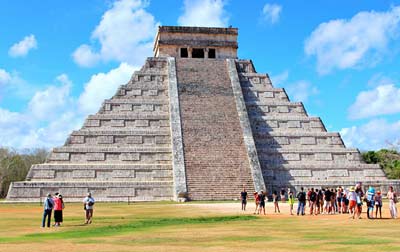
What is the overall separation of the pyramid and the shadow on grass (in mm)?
9864

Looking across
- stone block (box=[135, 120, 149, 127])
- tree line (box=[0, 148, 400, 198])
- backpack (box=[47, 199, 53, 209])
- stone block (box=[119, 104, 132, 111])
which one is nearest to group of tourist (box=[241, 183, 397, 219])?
backpack (box=[47, 199, 53, 209])

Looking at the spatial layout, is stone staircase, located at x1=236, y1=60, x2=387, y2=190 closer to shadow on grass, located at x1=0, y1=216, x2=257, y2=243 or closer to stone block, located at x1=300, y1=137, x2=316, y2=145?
stone block, located at x1=300, y1=137, x2=316, y2=145

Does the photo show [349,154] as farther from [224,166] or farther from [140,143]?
[140,143]

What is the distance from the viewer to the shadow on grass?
481 inches

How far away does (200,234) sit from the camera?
12289mm

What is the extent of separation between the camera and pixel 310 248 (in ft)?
31.8

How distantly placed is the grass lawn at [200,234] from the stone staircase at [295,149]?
1310cm

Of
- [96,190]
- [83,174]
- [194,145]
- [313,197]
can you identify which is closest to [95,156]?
[83,174]

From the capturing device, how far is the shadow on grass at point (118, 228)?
1221 centimetres

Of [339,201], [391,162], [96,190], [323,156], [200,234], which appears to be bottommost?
[200,234]

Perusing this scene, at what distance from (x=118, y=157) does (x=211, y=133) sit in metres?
5.68

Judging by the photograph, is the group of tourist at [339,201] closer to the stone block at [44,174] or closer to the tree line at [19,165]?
the stone block at [44,174]

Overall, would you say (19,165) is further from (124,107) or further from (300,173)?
(300,173)

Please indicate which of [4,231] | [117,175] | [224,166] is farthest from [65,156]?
[4,231]
